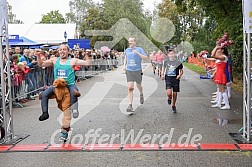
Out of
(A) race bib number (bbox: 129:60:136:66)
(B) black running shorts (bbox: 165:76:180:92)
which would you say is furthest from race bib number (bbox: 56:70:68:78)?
(B) black running shorts (bbox: 165:76:180:92)

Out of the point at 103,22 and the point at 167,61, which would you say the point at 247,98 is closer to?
the point at 167,61

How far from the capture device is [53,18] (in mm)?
108812

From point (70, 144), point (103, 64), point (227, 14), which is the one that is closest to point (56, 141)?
point (70, 144)

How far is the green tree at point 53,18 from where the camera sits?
106 m

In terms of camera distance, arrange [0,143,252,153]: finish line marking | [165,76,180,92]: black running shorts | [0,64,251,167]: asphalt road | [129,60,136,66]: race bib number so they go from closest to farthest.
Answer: [0,64,251,167]: asphalt road
[0,143,252,153]: finish line marking
[165,76,180,92]: black running shorts
[129,60,136,66]: race bib number

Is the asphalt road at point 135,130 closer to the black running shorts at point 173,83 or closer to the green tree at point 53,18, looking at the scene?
the black running shorts at point 173,83

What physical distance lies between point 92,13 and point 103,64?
40.5m

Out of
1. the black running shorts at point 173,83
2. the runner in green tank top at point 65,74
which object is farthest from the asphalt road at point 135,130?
the black running shorts at point 173,83

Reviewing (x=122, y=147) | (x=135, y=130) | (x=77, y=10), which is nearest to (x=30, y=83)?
(x=135, y=130)

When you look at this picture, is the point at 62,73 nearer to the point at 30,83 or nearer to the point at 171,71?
the point at 171,71

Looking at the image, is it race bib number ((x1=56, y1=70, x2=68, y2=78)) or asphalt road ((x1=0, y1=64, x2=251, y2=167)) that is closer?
asphalt road ((x1=0, y1=64, x2=251, y2=167))

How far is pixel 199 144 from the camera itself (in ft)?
22.7

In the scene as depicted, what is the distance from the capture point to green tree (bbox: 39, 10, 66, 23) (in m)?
106

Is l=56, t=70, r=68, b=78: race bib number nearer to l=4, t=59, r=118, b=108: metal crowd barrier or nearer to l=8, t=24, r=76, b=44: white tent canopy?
l=4, t=59, r=118, b=108: metal crowd barrier
